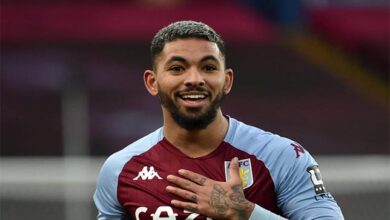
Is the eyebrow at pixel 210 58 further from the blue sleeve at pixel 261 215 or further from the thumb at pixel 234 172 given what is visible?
the blue sleeve at pixel 261 215

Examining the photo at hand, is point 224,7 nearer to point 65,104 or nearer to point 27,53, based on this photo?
point 27,53

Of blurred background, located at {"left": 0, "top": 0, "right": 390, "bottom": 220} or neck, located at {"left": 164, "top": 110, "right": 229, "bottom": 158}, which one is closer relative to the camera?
neck, located at {"left": 164, "top": 110, "right": 229, "bottom": 158}

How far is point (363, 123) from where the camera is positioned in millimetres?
11688

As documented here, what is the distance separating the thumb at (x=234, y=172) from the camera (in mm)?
3882

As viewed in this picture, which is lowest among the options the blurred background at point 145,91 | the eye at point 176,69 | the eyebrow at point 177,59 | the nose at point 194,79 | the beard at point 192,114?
the beard at point 192,114

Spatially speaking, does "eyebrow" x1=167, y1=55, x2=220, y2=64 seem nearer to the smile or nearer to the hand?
the smile

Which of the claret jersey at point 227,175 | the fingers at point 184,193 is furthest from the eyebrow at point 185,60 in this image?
the fingers at point 184,193

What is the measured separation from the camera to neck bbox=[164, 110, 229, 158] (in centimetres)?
405

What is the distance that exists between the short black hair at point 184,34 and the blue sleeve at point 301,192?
481 mm

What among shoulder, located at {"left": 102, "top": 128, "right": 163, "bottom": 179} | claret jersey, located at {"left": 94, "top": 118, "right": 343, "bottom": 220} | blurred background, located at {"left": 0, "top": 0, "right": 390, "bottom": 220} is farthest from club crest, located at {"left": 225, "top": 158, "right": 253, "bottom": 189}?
blurred background, located at {"left": 0, "top": 0, "right": 390, "bottom": 220}

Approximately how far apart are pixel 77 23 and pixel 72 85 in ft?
12.7

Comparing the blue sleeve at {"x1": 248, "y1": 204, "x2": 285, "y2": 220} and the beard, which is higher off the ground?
the beard

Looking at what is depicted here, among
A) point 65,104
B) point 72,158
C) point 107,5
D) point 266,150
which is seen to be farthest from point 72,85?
point 266,150

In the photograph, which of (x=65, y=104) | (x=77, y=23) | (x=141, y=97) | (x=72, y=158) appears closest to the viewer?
(x=72, y=158)
